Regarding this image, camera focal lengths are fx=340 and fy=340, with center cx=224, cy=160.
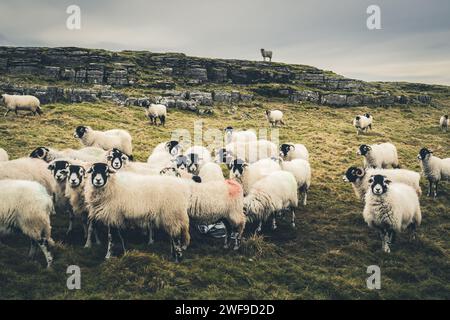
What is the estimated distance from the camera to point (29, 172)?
381 inches

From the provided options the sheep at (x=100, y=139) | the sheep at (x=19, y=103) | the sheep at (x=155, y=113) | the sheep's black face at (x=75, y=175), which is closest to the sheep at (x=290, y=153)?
the sheep at (x=100, y=139)

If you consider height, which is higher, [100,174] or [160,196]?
[100,174]

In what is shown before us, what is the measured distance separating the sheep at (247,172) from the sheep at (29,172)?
18.3ft

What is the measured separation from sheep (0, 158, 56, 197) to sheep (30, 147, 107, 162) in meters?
0.62

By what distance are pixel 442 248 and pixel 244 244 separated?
230 inches

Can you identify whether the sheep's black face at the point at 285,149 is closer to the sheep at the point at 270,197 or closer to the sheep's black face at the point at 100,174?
the sheep at the point at 270,197

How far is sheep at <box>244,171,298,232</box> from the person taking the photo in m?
9.89

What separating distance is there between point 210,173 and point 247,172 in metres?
1.41

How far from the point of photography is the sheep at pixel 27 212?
23.6ft

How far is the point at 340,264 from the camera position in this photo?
347 inches

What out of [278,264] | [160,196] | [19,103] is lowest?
[278,264]

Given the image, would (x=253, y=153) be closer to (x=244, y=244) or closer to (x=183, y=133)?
(x=244, y=244)

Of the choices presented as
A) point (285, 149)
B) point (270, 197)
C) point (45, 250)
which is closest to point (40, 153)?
point (45, 250)

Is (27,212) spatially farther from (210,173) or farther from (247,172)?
(247,172)
